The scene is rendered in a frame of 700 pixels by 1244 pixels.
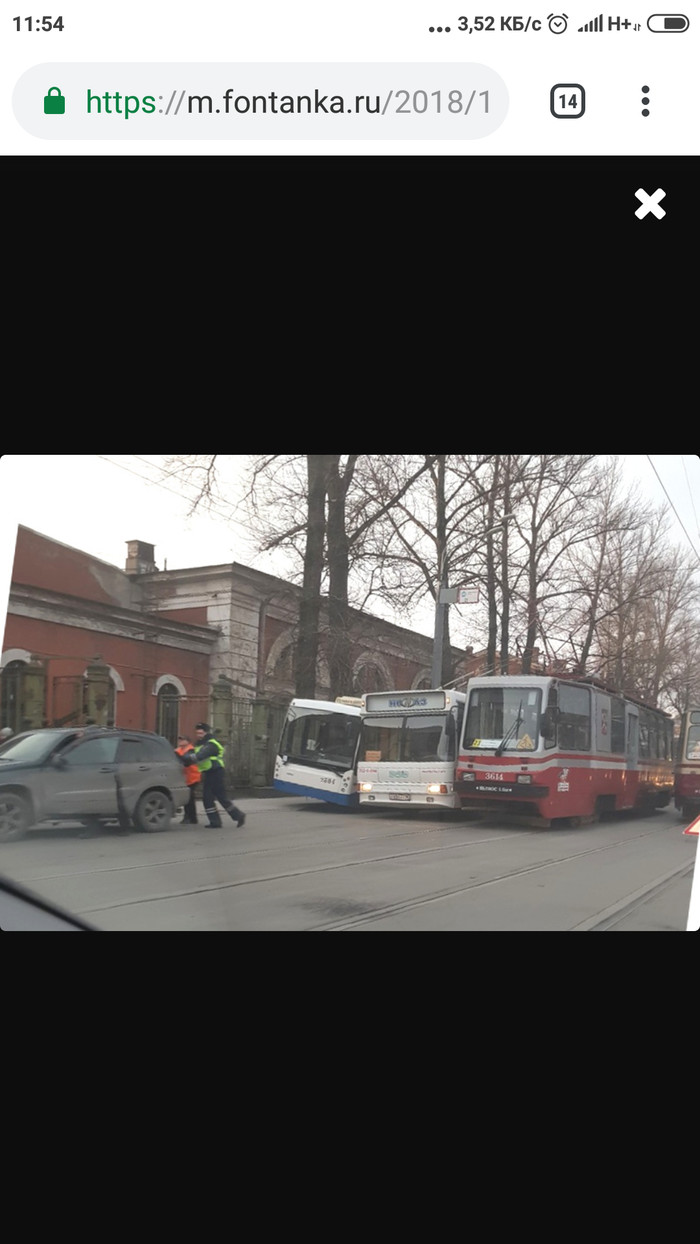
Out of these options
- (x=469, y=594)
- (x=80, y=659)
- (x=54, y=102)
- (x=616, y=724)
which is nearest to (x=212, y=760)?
(x=80, y=659)

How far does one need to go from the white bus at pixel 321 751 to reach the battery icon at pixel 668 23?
1957 mm

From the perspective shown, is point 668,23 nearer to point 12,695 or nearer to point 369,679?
point 369,679

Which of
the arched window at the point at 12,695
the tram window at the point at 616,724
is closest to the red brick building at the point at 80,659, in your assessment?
the arched window at the point at 12,695

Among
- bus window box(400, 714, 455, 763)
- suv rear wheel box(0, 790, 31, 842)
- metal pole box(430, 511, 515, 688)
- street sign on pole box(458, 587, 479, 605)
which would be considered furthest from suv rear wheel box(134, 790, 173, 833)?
street sign on pole box(458, 587, 479, 605)

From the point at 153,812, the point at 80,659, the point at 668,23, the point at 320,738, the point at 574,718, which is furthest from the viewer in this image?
the point at 574,718

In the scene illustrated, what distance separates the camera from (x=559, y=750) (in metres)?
3.16

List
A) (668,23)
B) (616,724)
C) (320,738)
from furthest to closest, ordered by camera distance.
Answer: (616,724) < (320,738) < (668,23)

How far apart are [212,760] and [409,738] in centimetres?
64

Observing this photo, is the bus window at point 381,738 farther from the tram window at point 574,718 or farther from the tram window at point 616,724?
the tram window at point 616,724

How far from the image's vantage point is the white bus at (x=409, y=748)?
115 inches

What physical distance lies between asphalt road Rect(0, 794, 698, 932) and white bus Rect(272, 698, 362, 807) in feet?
0.46

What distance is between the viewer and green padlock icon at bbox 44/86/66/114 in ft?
7.72
